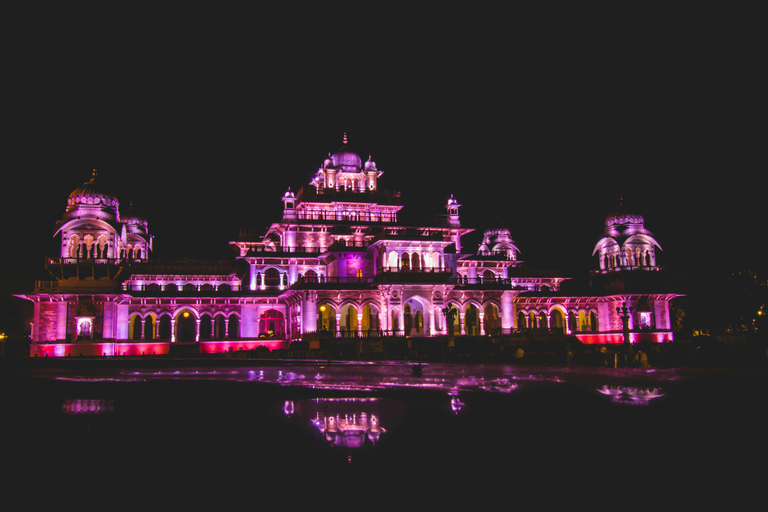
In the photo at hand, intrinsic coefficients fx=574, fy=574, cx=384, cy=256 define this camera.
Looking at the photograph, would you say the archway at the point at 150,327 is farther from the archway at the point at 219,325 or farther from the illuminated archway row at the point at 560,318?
the illuminated archway row at the point at 560,318

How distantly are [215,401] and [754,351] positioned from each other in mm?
24600

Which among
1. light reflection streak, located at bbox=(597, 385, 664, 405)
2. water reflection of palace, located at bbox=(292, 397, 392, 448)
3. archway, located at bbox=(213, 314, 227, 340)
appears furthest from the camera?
archway, located at bbox=(213, 314, 227, 340)

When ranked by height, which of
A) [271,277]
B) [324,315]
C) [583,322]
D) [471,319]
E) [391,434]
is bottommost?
[391,434]

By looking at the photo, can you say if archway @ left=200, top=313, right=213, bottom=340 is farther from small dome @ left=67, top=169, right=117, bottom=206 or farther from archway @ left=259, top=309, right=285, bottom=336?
small dome @ left=67, top=169, right=117, bottom=206

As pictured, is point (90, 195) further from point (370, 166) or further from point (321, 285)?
point (370, 166)

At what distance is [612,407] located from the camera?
914 cm

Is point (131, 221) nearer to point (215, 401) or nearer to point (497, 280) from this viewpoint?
point (497, 280)

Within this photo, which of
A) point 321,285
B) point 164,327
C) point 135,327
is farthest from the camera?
point 164,327

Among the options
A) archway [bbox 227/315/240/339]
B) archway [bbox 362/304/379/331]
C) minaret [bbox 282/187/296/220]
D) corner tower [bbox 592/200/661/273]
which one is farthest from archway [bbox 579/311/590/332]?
archway [bbox 227/315/240/339]

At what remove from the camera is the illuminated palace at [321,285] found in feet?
150

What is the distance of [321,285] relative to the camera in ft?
150

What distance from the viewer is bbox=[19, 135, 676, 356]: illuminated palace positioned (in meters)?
45.8

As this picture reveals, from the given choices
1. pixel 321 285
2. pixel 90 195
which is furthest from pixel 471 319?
pixel 90 195

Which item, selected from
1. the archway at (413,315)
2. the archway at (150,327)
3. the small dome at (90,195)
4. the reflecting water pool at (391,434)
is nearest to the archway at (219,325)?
the archway at (150,327)
